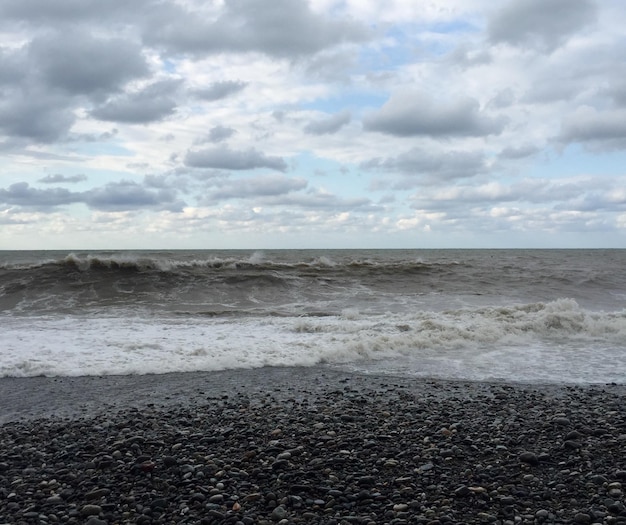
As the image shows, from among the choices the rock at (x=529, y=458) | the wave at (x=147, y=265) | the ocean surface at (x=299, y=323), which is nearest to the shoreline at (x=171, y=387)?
the ocean surface at (x=299, y=323)

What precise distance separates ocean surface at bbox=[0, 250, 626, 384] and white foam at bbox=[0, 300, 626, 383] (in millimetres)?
40

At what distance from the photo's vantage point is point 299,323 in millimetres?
15125

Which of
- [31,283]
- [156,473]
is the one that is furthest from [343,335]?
[31,283]

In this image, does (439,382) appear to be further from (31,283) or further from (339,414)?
(31,283)

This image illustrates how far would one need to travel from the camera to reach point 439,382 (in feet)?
29.7

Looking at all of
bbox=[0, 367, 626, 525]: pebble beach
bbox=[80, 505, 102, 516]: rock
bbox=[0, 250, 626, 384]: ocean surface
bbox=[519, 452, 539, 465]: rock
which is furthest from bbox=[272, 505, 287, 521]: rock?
bbox=[0, 250, 626, 384]: ocean surface

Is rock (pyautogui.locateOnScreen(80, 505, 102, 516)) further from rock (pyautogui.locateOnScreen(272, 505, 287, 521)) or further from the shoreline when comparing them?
the shoreline

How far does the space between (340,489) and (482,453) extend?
169 centimetres

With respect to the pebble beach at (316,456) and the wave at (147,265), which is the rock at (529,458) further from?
the wave at (147,265)

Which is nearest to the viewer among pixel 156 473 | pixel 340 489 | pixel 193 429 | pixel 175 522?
pixel 175 522

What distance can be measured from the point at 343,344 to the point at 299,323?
3228 millimetres

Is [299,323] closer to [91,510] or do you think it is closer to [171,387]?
[171,387]

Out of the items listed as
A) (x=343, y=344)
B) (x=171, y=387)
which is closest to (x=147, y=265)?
(x=343, y=344)

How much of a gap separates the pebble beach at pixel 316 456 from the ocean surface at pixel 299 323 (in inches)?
82.6
